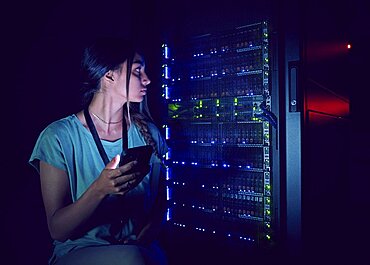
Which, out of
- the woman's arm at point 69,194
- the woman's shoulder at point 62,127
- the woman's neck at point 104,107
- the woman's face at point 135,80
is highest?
the woman's face at point 135,80

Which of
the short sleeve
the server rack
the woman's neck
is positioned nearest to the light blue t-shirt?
the short sleeve

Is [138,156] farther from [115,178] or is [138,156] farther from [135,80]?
[135,80]

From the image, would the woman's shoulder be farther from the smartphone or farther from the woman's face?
the smartphone

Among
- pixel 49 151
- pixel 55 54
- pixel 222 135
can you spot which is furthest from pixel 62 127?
pixel 222 135

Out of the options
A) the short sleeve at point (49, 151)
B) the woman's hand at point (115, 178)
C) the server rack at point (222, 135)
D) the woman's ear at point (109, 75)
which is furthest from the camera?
the server rack at point (222, 135)

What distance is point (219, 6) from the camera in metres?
2.05

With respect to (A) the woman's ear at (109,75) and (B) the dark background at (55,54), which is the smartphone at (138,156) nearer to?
(A) the woman's ear at (109,75)

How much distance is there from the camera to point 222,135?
6.91 feet

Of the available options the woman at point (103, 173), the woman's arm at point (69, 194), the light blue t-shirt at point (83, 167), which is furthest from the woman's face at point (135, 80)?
the woman's arm at point (69, 194)

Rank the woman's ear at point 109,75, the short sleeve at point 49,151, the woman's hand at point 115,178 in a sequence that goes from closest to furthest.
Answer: the woman's hand at point 115,178
the short sleeve at point 49,151
the woman's ear at point 109,75

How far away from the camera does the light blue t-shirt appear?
1445 millimetres

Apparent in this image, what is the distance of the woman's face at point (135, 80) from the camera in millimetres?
1724

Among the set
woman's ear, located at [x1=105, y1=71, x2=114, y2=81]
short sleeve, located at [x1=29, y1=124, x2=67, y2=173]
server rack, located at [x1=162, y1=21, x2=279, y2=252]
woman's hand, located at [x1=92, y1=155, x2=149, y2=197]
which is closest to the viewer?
woman's hand, located at [x1=92, y1=155, x2=149, y2=197]

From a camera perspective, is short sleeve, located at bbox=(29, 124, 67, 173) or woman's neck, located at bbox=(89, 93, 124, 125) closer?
short sleeve, located at bbox=(29, 124, 67, 173)
